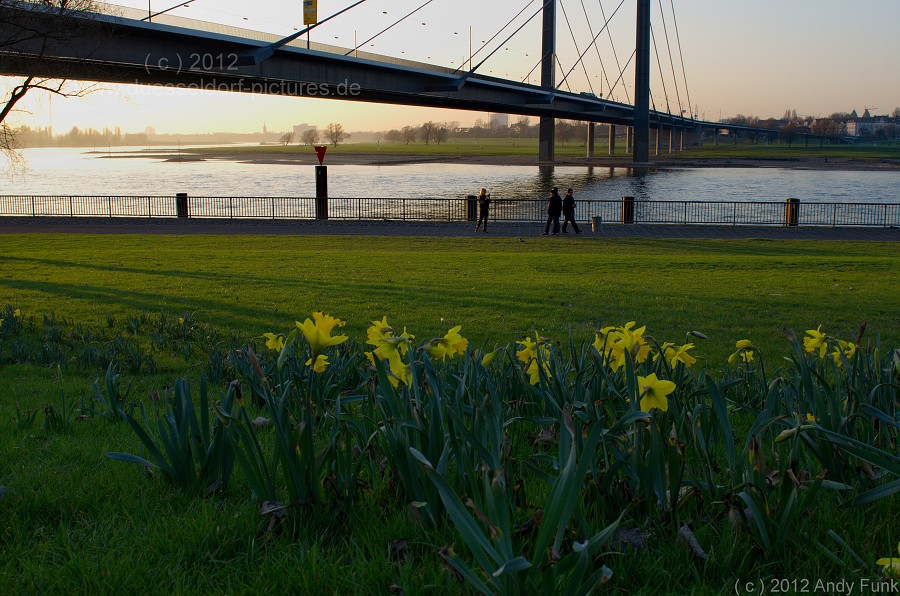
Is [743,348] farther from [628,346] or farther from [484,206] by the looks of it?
[484,206]

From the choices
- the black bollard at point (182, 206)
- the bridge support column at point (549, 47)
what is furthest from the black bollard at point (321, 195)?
the bridge support column at point (549, 47)

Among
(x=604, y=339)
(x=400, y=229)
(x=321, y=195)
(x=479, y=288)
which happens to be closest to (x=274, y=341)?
(x=604, y=339)

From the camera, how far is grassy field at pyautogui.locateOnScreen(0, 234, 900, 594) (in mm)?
2656

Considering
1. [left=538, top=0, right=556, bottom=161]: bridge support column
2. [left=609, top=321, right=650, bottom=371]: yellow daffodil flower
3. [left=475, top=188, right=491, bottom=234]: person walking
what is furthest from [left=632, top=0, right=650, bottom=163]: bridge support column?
[left=609, top=321, right=650, bottom=371]: yellow daffodil flower

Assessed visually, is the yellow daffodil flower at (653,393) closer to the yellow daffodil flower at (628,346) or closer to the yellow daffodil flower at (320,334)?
the yellow daffodil flower at (628,346)

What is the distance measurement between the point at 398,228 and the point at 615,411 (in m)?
25.8

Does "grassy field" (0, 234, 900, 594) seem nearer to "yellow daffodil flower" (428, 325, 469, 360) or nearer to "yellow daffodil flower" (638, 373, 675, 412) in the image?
"yellow daffodil flower" (638, 373, 675, 412)

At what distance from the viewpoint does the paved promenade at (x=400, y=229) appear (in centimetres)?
2686

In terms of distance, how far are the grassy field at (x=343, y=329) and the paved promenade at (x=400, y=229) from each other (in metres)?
2.64

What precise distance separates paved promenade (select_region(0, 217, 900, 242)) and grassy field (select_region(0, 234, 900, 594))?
2.64 meters

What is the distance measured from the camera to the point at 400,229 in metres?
28.8

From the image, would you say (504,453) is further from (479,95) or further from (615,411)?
(479,95)

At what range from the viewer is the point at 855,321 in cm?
1078

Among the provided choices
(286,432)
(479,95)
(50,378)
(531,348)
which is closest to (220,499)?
(286,432)
